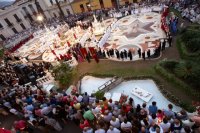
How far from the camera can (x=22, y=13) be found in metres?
54.6

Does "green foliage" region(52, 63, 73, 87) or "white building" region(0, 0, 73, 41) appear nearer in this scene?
"green foliage" region(52, 63, 73, 87)

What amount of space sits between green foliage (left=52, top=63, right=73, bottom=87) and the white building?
34570mm

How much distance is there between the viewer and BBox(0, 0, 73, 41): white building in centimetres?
5053

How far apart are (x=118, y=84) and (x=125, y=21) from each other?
18.8 meters

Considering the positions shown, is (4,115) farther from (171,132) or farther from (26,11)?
(26,11)

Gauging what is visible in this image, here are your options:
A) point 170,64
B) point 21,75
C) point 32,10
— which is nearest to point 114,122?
point 170,64

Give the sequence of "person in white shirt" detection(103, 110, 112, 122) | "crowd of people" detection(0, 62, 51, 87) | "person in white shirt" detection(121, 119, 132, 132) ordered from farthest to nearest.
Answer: "crowd of people" detection(0, 62, 51, 87) < "person in white shirt" detection(103, 110, 112, 122) < "person in white shirt" detection(121, 119, 132, 132)

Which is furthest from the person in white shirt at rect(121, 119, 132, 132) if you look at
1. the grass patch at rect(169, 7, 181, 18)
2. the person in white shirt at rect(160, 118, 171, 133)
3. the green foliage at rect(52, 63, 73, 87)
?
the grass patch at rect(169, 7, 181, 18)

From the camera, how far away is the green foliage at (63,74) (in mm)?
20312

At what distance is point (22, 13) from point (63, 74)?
4060cm

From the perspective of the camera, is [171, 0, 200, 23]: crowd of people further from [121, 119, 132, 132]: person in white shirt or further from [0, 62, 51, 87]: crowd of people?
[121, 119, 132, 132]: person in white shirt

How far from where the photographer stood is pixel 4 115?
16.9 m

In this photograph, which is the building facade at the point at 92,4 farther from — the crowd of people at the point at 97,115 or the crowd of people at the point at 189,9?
the crowd of people at the point at 97,115

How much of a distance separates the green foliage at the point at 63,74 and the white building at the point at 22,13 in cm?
3457
